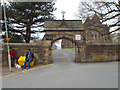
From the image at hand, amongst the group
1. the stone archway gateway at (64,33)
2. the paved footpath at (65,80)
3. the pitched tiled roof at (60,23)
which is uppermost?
the pitched tiled roof at (60,23)

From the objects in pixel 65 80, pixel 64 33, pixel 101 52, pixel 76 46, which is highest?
pixel 64 33

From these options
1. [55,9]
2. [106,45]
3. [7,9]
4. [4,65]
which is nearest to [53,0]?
[55,9]

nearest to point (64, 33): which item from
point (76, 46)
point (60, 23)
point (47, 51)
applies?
point (60, 23)

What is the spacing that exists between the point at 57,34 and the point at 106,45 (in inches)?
215

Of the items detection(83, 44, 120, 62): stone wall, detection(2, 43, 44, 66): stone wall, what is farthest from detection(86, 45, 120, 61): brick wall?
detection(2, 43, 44, 66): stone wall

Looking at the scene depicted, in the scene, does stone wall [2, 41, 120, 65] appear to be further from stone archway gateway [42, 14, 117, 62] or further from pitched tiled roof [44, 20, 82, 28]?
pitched tiled roof [44, 20, 82, 28]

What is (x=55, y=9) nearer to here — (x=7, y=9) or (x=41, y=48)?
(x=7, y=9)

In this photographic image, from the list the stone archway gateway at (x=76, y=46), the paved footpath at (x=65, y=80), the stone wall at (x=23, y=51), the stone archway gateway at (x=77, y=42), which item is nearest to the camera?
the paved footpath at (x=65, y=80)

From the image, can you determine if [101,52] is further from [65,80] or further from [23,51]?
[23,51]

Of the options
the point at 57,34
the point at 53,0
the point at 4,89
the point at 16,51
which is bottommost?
the point at 4,89

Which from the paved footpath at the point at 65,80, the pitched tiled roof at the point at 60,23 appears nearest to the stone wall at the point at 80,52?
the pitched tiled roof at the point at 60,23

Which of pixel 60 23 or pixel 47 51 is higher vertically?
pixel 60 23

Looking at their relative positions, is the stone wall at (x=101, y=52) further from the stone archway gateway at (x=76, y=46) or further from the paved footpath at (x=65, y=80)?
the paved footpath at (x=65, y=80)

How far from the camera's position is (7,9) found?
13.5 meters
